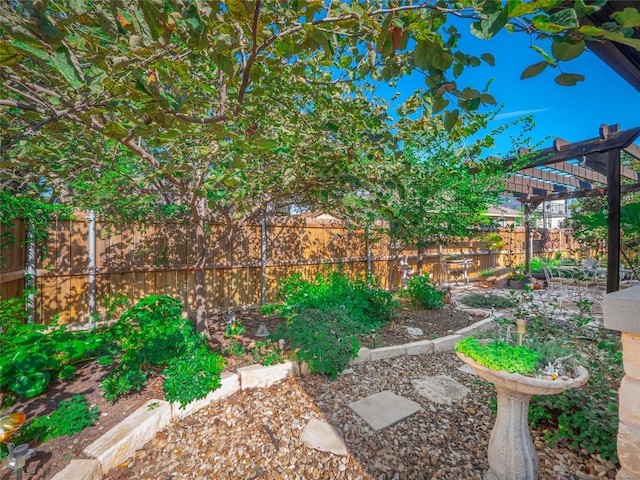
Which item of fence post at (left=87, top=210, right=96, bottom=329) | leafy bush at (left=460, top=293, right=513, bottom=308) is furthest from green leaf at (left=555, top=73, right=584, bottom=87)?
leafy bush at (left=460, top=293, right=513, bottom=308)

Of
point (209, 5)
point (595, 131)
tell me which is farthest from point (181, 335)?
point (595, 131)

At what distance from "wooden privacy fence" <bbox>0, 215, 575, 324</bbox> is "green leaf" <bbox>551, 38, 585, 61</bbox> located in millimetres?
4046

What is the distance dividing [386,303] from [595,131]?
4.14 metres

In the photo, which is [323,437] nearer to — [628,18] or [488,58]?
[488,58]

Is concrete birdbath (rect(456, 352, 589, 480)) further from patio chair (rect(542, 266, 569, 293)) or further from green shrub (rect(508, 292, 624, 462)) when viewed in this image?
patio chair (rect(542, 266, 569, 293))

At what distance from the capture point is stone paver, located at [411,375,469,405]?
266 cm

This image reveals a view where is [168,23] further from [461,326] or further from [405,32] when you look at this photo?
[461,326]

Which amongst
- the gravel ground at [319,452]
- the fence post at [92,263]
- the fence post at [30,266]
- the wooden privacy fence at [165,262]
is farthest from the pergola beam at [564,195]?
the fence post at [30,266]

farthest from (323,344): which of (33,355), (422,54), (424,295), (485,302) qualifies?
(485,302)

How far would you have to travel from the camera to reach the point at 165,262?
4.34 meters

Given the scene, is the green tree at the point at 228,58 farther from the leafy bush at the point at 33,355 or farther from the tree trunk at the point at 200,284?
the leafy bush at the point at 33,355

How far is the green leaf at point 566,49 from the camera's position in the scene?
752mm

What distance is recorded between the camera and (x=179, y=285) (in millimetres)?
4473

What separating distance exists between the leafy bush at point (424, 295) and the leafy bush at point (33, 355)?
461 centimetres
